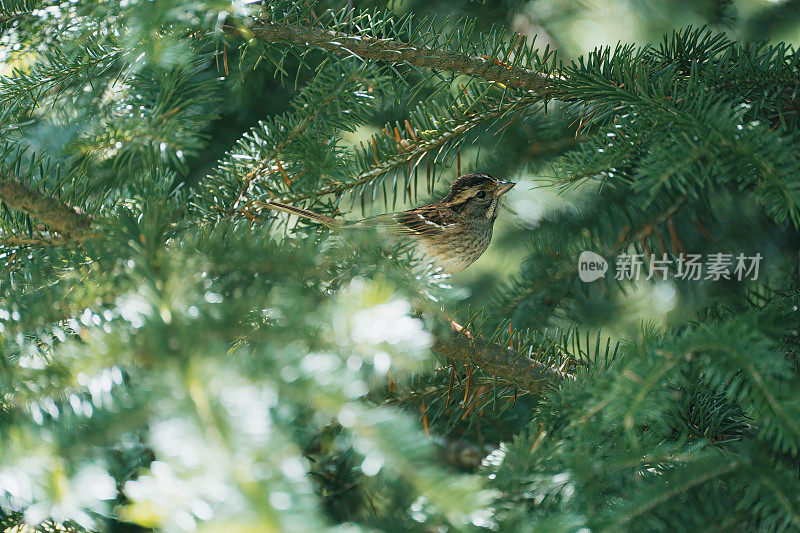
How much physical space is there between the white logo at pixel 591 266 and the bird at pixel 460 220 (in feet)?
0.73

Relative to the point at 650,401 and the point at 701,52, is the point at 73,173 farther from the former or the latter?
the point at 701,52

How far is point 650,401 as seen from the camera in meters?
0.60

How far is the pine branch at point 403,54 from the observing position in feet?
3.01

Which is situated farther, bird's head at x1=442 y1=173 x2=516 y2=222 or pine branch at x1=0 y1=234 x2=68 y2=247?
bird's head at x1=442 y1=173 x2=516 y2=222

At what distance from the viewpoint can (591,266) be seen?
58.6 inches

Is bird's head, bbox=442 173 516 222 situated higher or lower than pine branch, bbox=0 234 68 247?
higher

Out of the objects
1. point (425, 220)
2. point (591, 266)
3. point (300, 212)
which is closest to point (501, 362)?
point (300, 212)

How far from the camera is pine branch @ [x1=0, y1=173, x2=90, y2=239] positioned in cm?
85

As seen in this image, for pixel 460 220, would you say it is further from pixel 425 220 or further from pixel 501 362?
pixel 501 362

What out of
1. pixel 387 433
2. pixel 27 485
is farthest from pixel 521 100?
pixel 27 485

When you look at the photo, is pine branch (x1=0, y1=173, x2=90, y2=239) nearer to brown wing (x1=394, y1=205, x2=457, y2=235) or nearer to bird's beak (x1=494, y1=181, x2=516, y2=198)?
brown wing (x1=394, y1=205, x2=457, y2=235)

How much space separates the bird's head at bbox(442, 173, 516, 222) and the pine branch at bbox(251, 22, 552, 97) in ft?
1.40

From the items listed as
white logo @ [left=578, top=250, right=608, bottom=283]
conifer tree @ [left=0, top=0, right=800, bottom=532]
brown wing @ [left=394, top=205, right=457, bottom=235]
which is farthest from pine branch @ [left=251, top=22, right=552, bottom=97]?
white logo @ [left=578, top=250, right=608, bottom=283]

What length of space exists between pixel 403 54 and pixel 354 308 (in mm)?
604
